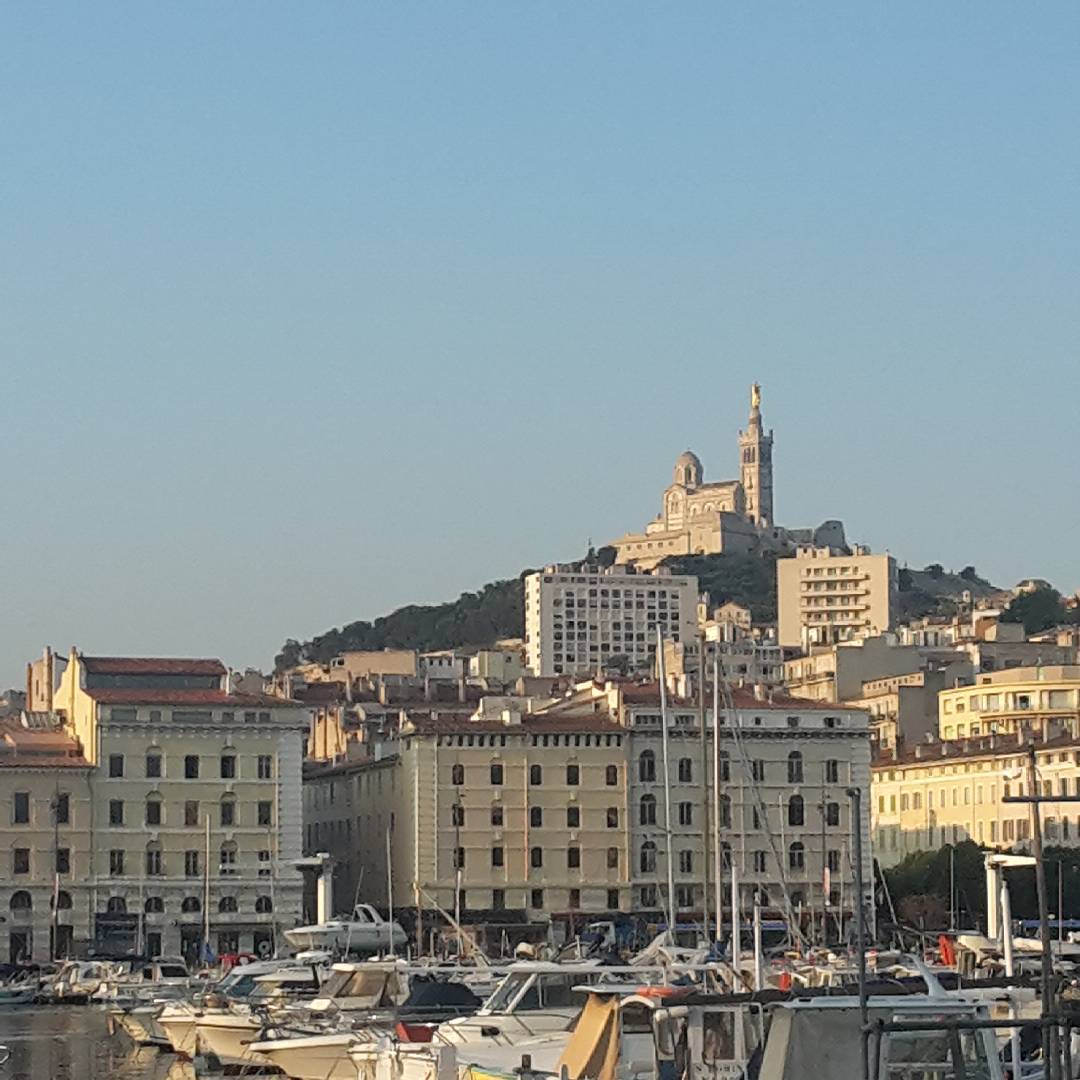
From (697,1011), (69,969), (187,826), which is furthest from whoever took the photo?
(187,826)

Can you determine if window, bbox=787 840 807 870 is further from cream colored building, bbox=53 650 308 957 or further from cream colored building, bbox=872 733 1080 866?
cream colored building, bbox=53 650 308 957

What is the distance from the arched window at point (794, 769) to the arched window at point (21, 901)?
1181 inches

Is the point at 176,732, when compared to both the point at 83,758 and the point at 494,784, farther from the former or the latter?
the point at 494,784

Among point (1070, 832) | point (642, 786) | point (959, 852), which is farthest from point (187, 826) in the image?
point (1070, 832)

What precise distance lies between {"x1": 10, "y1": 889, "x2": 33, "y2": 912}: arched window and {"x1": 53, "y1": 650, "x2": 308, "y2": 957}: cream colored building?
71.3 inches

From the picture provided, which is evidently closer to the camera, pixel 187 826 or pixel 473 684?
pixel 187 826

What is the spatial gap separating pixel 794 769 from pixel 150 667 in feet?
84.0

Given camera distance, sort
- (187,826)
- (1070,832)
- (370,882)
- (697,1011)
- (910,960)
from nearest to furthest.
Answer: (697,1011) < (910,960) < (187,826) < (370,882) < (1070,832)

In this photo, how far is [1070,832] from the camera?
126 meters

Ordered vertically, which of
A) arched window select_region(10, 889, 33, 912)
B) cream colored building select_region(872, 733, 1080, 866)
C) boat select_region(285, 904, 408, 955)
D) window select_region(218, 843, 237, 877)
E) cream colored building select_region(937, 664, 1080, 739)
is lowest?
boat select_region(285, 904, 408, 955)

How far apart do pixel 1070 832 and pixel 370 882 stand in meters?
34.6

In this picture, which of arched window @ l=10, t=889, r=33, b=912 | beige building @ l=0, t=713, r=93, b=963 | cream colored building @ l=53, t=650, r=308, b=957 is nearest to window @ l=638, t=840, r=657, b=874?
cream colored building @ l=53, t=650, r=308, b=957

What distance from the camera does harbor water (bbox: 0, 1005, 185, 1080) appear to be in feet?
178

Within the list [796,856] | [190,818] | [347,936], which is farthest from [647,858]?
→ [347,936]
